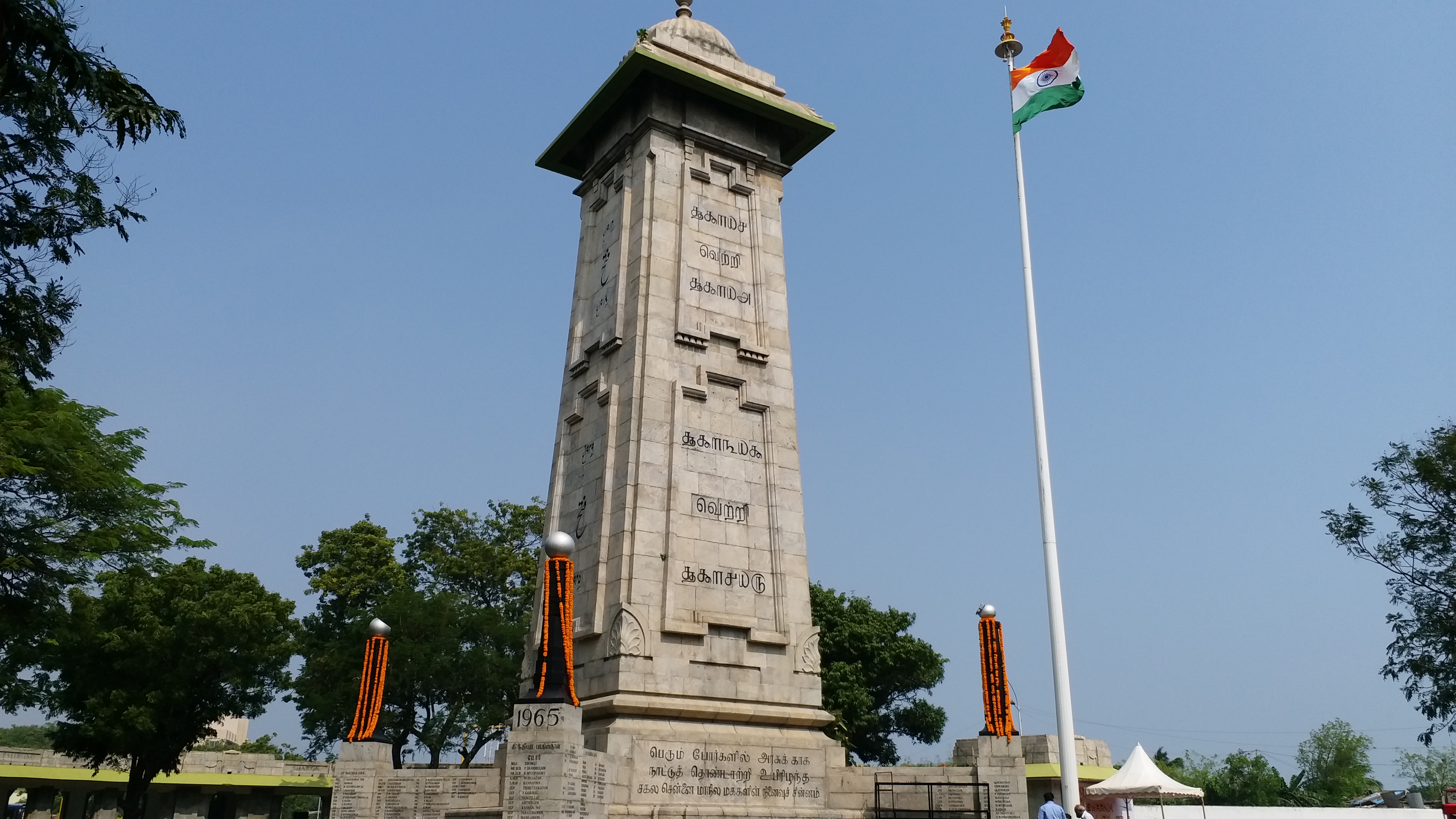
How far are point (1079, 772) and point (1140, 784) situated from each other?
5054 mm

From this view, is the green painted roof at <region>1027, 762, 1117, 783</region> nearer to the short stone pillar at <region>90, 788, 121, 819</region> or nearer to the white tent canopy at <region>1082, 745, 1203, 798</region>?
the white tent canopy at <region>1082, 745, 1203, 798</region>

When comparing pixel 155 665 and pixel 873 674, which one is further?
pixel 873 674

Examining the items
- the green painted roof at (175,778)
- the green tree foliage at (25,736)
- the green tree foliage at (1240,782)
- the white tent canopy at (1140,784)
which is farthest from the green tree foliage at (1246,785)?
the green tree foliage at (25,736)

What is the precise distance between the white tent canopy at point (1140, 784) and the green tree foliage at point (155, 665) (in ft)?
90.7

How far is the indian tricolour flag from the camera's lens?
21.2m

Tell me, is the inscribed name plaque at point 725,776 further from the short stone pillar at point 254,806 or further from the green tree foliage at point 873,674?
the short stone pillar at point 254,806

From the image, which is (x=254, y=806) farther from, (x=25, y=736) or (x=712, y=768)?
(x=25, y=736)

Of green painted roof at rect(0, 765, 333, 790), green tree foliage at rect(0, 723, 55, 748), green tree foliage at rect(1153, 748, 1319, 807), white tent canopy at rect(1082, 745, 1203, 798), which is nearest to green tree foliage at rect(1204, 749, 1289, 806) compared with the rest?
green tree foliage at rect(1153, 748, 1319, 807)

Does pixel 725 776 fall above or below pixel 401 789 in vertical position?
above

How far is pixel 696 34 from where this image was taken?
977 inches

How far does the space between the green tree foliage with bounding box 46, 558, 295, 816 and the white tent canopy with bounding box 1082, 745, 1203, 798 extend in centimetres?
2764

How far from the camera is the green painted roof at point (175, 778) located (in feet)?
151

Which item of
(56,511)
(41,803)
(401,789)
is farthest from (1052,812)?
(41,803)

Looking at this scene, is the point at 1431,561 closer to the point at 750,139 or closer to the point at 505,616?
the point at 750,139
